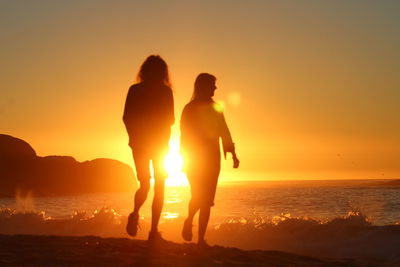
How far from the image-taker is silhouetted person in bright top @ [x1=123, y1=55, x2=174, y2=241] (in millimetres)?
7297

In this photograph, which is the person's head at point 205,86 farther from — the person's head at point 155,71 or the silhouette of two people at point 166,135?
the person's head at point 155,71

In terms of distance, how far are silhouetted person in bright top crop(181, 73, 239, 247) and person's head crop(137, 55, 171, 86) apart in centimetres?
70

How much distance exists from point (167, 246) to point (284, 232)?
31.6 feet

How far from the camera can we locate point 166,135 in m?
7.37

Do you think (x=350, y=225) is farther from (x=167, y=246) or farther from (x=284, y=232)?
(x=167, y=246)

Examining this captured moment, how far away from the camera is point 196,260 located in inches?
262

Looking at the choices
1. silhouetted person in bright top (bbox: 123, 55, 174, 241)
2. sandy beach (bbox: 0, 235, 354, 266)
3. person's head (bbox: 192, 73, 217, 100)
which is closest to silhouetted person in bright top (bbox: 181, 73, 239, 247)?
person's head (bbox: 192, 73, 217, 100)

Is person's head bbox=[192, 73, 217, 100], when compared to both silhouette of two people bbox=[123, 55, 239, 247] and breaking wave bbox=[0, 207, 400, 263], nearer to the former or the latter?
silhouette of two people bbox=[123, 55, 239, 247]

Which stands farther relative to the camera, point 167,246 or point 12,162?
point 12,162

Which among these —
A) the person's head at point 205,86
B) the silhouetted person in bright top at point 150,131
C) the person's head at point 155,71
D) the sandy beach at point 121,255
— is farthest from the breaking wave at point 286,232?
the person's head at point 155,71

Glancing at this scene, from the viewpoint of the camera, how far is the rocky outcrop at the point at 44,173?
4321 inches

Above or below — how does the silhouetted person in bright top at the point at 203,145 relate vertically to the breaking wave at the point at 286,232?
above

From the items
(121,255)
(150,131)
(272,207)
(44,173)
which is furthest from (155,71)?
(44,173)

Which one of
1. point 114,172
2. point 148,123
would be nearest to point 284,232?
point 148,123
